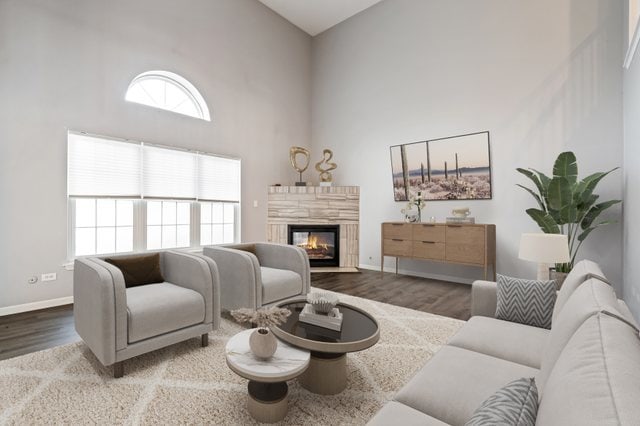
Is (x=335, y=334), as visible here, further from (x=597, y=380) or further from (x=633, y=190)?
(x=633, y=190)

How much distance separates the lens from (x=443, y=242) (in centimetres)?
503

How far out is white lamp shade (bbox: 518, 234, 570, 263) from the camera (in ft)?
8.23

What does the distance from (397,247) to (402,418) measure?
4534mm

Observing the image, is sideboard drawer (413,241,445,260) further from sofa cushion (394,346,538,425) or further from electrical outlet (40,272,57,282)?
electrical outlet (40,272,57,282)

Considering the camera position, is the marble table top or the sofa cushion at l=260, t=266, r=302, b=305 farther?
the sofa cushion at l=260, t=266, r=302, b=305

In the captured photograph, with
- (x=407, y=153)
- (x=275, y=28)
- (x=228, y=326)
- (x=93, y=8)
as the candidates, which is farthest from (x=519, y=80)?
(x=93, y=8)

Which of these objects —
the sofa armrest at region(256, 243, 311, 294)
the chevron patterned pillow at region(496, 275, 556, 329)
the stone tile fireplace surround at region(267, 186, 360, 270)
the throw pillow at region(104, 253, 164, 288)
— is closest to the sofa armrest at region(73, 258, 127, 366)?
the throw pillow at region(104, 253, 164, 288)

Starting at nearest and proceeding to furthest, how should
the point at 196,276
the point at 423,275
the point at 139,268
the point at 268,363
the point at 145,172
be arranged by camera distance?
the point at 268,363
the point at 196,276
the point at 139,268
the point at 145,172
the point at 423,275

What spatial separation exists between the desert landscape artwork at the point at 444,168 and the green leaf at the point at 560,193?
1.32 metres

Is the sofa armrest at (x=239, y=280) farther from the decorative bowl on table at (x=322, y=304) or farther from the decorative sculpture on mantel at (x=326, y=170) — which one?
the decorative sculpture on mantel at (x=326, y=170)

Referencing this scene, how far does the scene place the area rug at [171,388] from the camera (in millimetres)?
1827

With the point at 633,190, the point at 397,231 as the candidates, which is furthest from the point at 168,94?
the point at 633,190

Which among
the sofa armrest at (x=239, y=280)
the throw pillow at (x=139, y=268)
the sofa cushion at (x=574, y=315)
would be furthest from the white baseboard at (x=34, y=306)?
the sofa cushion at (x=574, y=315)

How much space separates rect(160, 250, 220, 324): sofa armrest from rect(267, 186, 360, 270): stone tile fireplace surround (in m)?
3.26
